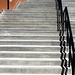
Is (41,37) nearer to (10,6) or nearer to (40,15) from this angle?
(40,15)

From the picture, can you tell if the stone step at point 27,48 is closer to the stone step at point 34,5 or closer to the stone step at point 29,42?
the stone step at point 29,42

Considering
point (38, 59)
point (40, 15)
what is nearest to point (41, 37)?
point (38, 59)

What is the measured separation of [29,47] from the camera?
3.27m

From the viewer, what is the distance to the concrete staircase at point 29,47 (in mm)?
2756

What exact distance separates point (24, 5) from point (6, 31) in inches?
110

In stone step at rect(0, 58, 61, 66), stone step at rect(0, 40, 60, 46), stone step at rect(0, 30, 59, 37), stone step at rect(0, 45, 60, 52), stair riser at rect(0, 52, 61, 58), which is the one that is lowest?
stone step at rect(0, 58, 61, 66)

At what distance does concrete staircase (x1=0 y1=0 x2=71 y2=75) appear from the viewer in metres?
2.76

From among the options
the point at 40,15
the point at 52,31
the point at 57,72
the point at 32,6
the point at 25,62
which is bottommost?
the point at 57,72

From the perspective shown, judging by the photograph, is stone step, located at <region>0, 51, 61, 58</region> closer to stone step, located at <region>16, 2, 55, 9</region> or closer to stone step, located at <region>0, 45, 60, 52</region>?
stone step, located at <region>0, 45, 60, 52</region>

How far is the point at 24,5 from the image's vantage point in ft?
20.4

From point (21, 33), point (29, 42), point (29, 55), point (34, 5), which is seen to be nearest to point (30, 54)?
point (29, 55)

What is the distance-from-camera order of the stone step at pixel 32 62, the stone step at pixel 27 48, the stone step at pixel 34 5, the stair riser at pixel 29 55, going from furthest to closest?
the stone step at pixel 34 5 < the stone step at pixel 27 48 < the stair riser at pixel 29 55 < the stone step at pixel 32 62

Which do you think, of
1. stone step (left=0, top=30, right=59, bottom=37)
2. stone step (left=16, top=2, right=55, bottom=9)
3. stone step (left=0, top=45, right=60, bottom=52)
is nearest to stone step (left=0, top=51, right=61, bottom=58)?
stone step (left=0, top=45, right=60, bottom=52)

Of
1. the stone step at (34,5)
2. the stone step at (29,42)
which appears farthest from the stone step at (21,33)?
the stone step at (34,5)
